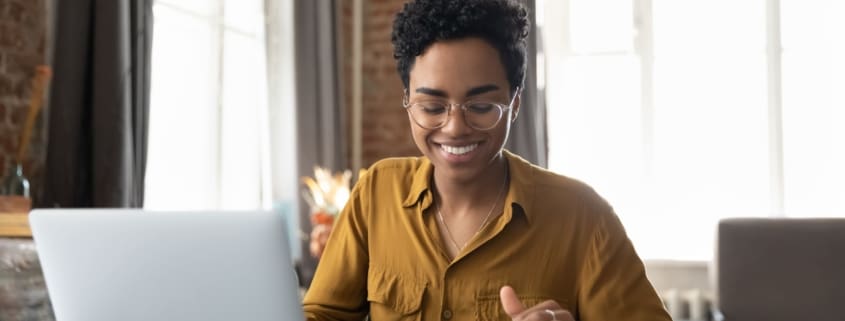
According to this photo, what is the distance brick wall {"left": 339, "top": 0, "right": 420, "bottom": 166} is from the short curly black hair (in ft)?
12.6

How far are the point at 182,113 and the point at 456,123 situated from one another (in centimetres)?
300

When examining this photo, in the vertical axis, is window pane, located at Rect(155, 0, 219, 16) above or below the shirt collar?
above

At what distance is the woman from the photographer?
1.37 m

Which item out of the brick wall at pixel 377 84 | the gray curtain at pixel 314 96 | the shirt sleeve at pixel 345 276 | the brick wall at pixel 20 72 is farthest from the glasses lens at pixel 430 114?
the brick wall at pixel 377 84

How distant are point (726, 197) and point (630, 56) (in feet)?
2.84

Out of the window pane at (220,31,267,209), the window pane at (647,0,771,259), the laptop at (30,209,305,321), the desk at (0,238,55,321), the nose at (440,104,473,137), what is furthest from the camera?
the window pane at (647,0,771,259)

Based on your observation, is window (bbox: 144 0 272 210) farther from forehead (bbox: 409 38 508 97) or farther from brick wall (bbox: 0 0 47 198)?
forehead (bbox: 409 38 508 97)

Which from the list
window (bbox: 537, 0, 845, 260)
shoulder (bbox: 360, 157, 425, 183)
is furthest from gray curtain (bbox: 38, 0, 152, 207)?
window (bbox: 537, 0, 845, 260)

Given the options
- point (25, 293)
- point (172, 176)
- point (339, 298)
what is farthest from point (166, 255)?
point (172, 176)

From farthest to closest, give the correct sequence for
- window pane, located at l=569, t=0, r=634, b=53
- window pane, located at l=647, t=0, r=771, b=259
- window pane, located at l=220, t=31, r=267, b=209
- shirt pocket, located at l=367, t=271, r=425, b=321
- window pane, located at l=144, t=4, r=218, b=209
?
window pane, located at l=569, t=0, r=634, b=53
window pane, located at l=647, t=0, r=771, b=259
window pane, located at l=220, t=31, r=267, b=209
window pane, located at l=144, t=4, r=218, b=209
shirt pocket, located at l=367, t=271, r=425, b=321

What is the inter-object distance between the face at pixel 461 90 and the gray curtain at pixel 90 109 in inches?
77.5

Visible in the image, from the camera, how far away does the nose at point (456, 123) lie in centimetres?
134

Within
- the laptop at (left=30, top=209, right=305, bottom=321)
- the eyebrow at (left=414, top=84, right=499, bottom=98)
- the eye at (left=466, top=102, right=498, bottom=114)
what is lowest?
the laptop at (left=30, top=209, right=305, bottom=321)

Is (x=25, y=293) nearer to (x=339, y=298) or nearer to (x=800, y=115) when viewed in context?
(x=339, y=298)
